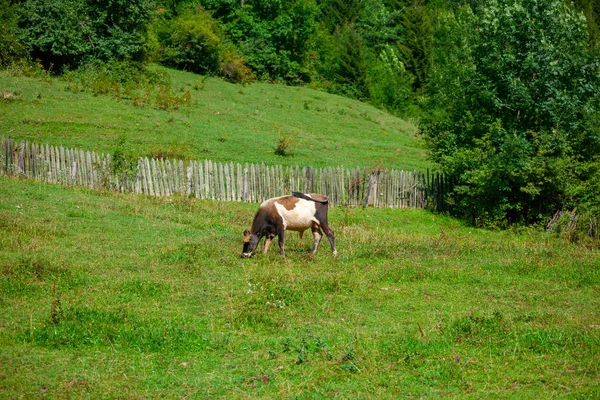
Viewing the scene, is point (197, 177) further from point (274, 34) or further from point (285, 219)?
point (274, 34)

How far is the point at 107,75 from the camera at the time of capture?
3309 centimetres

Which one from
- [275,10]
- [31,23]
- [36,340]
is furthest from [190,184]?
[275,10]

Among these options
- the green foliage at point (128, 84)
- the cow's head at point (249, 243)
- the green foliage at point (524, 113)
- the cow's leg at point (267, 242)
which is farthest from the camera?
the green foliage at point (128, 84)

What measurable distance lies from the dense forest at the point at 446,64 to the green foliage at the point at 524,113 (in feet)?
0.14

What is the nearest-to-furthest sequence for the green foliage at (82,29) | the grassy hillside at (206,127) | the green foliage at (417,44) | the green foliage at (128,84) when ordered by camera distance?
the grassy hillside at (206,127)
the green foliage at (128,84)
the green foliage at (82,29)
the green foliage at (417,44)

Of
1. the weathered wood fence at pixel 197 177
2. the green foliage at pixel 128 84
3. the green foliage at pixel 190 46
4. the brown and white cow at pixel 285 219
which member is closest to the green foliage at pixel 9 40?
the green foliage at pixel 128 84

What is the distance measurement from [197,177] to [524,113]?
10.6 m

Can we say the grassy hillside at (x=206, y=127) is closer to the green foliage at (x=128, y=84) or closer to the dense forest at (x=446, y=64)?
the green foliage at (x=128, y=84)

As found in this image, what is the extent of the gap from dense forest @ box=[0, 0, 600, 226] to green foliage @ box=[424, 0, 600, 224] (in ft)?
0.14

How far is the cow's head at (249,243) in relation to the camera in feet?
45.0

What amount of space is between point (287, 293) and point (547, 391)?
4.45 meters

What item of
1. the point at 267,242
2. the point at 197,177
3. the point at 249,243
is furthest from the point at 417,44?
the point at 249,243

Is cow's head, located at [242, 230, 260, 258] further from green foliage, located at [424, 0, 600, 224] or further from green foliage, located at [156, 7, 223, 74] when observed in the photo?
green foliage, located at [156, 7, 223, 74]

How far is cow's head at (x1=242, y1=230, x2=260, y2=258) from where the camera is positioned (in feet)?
45.0
